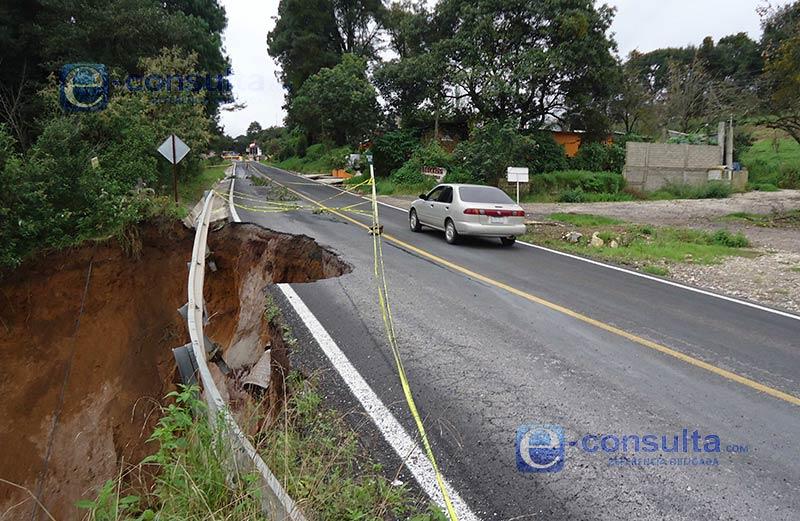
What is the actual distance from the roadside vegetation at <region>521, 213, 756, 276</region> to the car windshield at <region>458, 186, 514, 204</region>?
5.16 ft

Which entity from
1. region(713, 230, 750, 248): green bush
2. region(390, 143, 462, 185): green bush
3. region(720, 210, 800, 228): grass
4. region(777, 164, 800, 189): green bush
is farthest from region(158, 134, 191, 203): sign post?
region(777, 164, 800, 189): green bush

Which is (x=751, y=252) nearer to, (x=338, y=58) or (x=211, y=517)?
(x=211, y=517)

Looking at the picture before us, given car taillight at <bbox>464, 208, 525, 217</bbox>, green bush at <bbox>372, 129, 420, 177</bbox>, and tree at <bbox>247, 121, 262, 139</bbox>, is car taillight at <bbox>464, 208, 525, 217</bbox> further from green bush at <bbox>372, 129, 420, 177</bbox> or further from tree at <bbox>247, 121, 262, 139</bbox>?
tree at <bbox>247, 121, 262, 139</bbox>

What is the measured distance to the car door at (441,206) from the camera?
1154 centimetres

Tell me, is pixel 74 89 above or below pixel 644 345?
above

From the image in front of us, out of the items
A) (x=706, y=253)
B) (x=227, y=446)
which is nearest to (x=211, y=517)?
(x=227, y=446)

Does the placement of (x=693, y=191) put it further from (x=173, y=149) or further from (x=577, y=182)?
(x=173, y=149)

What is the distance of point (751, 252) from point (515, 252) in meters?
5.51

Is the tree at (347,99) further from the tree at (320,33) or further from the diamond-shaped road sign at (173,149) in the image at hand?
the diamond-shaped road sign at (173,149)

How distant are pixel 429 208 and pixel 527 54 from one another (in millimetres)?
15645

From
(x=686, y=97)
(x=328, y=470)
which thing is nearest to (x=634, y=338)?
(x=328, y=470)

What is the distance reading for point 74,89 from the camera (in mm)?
16344

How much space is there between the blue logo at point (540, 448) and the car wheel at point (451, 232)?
7852 millimetres

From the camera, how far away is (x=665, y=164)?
26.2 meters
